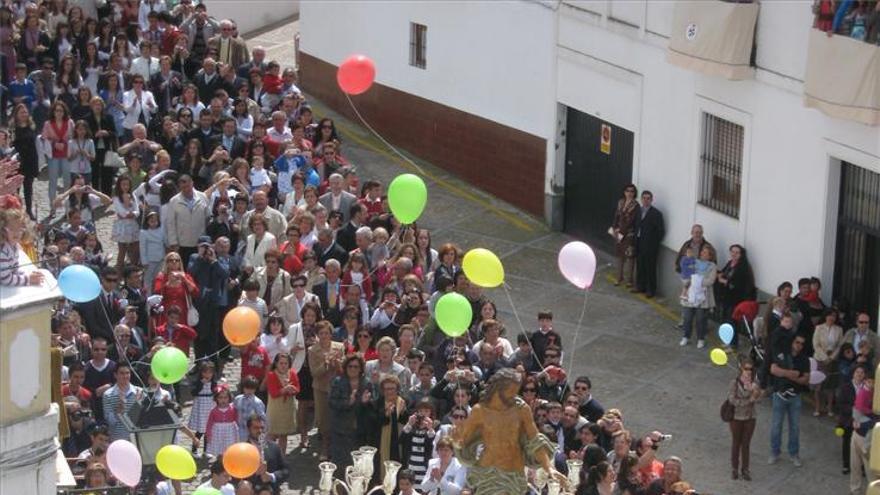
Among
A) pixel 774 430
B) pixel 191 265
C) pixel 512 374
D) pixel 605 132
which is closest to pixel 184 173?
pixel 191 265

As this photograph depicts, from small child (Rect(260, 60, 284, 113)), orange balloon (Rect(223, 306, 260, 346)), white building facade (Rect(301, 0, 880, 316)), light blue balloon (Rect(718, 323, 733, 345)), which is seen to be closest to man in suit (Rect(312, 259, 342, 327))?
orange balloon (Rect(223, 306, 260, 346))

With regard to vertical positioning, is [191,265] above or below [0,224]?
below

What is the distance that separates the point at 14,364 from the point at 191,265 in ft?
31.4

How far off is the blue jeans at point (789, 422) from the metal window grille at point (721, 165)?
434cm

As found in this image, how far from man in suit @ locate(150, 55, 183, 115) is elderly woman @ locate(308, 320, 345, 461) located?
800 cm

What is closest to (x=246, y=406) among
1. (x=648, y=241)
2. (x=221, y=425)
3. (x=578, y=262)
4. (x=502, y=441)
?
(x=221, y=425)

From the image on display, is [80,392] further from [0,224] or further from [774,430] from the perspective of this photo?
[774,430]

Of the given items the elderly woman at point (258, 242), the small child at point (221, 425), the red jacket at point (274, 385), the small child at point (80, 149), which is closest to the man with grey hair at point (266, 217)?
the elderly woman at point (258, 242)

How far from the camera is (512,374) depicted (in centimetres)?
1895

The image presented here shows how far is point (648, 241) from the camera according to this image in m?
30.3

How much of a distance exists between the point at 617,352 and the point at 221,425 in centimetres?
655

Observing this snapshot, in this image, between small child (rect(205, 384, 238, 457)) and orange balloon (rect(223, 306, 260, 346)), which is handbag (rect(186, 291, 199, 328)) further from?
small child (rect(205, 384, 238, 457))

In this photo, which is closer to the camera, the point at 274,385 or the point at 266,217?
the point at 274,385

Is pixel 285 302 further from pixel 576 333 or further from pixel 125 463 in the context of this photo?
pixel 576 333
